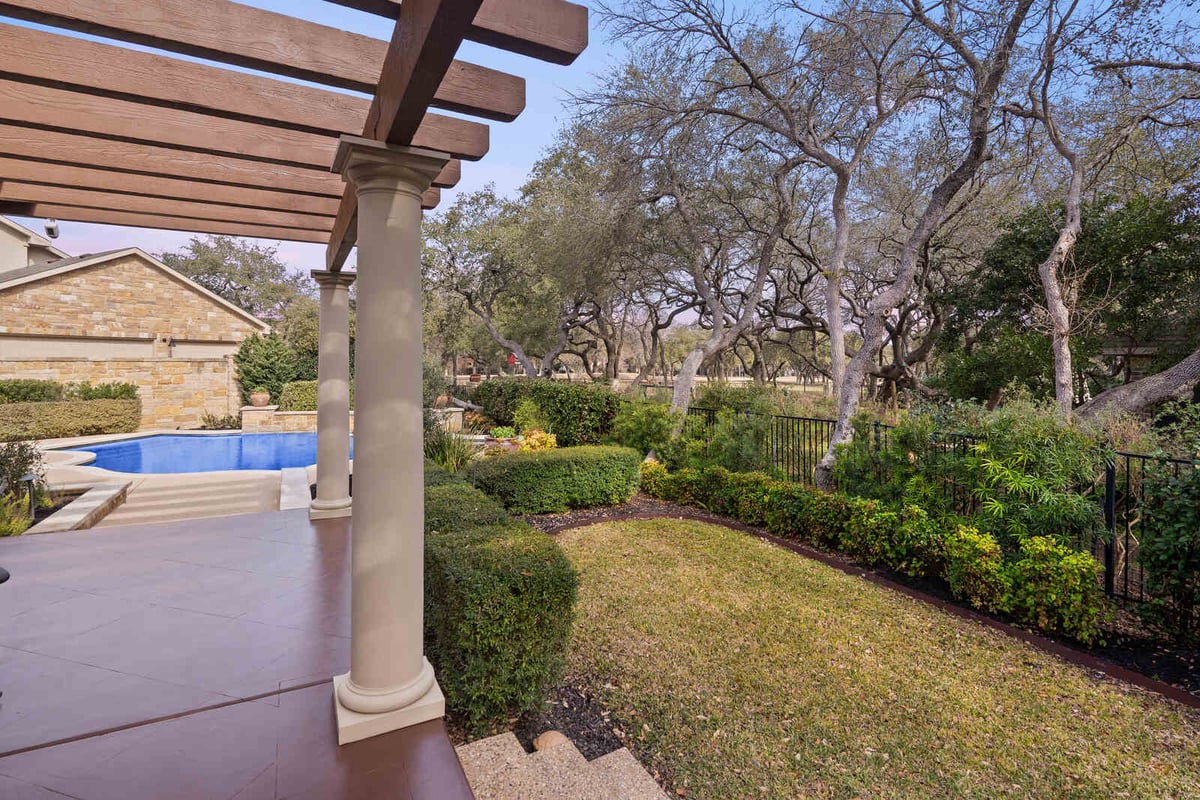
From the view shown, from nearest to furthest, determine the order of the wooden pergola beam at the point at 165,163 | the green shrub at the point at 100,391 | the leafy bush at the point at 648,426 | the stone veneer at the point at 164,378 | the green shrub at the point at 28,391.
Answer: the wooden pergola beam at the point at 165,163, the leafy bush at the point at 648,426, the green shrub at the point at 28,391, the green shrub at the point at 100,391, the stone veneer at the point at 164,378

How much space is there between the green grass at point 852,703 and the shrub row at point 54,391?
14399 millimetres

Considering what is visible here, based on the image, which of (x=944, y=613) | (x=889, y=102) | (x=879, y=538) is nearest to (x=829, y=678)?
(x=944, y=613)

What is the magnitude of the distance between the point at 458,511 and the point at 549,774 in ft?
6.63

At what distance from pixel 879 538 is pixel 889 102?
667cm

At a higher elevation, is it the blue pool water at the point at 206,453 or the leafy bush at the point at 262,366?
the leafy bush at the point at 262,366

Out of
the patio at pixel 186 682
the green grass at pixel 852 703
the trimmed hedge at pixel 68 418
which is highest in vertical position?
the trimmed hedge at pixel 68 418

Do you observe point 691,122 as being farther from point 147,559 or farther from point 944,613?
point 147,559

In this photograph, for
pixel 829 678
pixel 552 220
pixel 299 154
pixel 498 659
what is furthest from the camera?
pixel 552 220

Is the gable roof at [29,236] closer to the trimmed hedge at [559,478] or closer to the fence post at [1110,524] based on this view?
the trimmed hedge at [559,478]

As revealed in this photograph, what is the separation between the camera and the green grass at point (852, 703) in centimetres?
261

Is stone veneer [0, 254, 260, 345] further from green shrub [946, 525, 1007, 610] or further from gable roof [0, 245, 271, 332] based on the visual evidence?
green shrub [946, 525, 1007, 610]

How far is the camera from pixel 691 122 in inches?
348

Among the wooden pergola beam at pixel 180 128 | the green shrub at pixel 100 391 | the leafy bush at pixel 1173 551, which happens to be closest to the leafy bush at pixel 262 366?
the green shrub at pixel 100 391

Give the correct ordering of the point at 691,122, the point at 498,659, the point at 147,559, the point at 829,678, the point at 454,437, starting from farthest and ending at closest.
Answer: the point at 691,122, the point at 454,437, the point at 147,559, the point at 829,678, the point at 498,659
